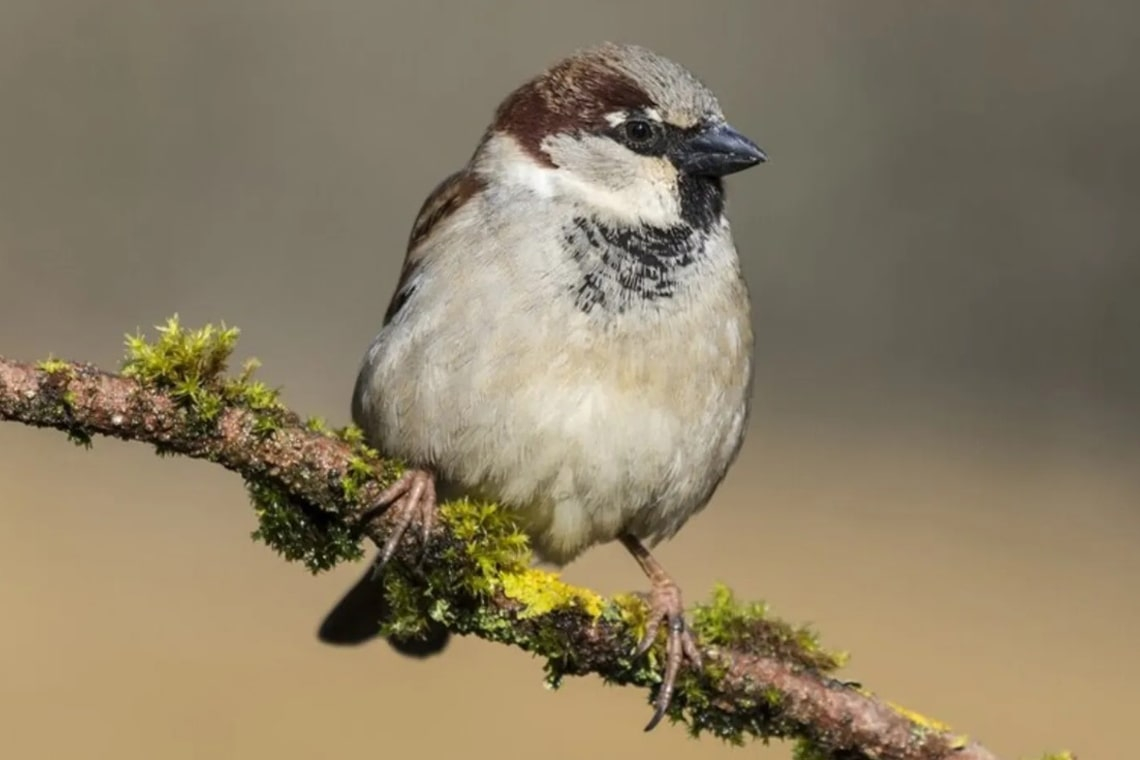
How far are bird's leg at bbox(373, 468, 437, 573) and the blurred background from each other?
5.51ft

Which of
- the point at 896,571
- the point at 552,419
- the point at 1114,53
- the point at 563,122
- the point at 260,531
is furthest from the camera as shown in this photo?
the point at 1114,53

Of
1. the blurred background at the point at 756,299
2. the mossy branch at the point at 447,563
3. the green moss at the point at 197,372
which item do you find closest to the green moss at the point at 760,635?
the mossy branch at the point at 447,563

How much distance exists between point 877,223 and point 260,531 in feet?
11.7

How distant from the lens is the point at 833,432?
200 inches

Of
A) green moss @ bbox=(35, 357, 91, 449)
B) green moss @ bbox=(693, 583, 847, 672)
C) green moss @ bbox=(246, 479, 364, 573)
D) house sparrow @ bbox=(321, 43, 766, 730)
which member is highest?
house sparrow @ bbox=(321, 43, 766, 730)

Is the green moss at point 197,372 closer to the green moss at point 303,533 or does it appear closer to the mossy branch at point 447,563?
the mossy branch at point 447,563

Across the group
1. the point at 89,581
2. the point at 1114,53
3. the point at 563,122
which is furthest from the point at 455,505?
the point at 1114,53

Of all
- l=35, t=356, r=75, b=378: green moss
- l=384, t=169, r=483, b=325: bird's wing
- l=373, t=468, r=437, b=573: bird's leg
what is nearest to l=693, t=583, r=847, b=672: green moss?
l=373, t=468, r=437, b=573: bird's leg

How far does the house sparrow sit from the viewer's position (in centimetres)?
244

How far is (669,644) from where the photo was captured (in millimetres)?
2229

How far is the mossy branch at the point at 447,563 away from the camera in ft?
6.45

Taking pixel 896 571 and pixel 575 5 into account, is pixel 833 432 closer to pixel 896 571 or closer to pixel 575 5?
pixel 896 571

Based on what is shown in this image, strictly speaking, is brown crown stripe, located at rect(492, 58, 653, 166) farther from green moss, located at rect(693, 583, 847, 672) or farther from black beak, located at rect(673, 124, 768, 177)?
green moss, located at rect(693, 583, 847, 672)

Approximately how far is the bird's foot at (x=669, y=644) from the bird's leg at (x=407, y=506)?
304mm
